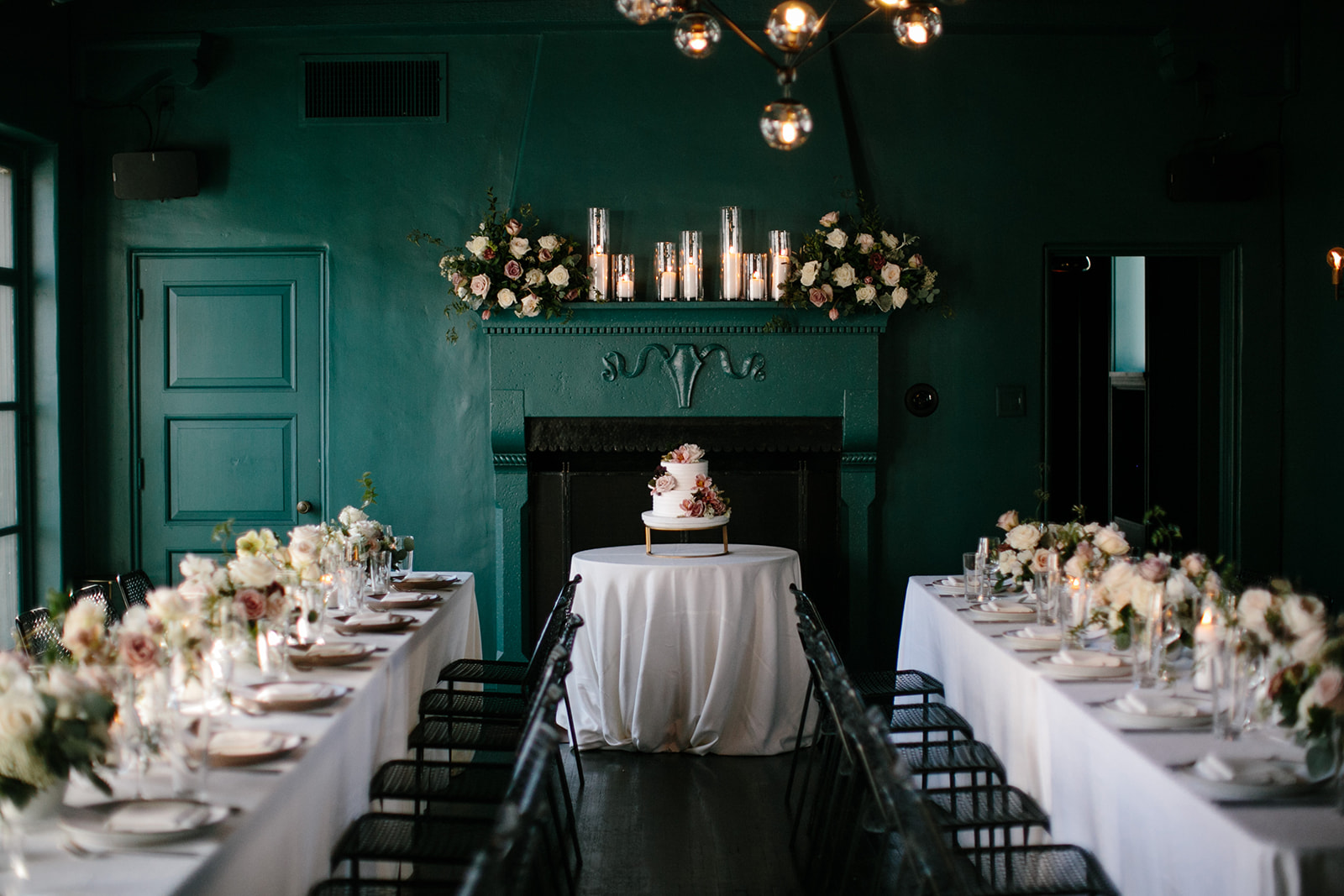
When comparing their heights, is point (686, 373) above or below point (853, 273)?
below

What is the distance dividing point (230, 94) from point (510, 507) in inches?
114

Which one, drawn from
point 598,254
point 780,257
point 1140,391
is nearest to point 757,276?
point 780,257

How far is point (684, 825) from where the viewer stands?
414 cm

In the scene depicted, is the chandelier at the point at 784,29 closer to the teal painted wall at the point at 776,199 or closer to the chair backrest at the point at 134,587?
the teal painted wall at the point at 776,199

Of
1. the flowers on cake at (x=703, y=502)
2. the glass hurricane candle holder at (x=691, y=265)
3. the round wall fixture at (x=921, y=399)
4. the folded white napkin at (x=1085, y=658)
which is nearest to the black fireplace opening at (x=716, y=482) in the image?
the round wall fixture at (x=921, y=399)

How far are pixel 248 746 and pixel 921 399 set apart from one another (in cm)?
449

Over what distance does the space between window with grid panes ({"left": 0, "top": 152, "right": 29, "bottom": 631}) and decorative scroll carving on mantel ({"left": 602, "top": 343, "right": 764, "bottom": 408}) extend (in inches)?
126

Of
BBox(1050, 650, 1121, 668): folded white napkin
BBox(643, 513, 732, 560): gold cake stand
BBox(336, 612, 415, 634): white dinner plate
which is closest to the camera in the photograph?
BBox(1050, 650, 1121, 668): folded white napkin

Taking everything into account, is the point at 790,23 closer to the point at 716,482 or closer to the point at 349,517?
the point at 349,517

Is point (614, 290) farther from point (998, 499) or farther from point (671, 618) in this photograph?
point (998, 499)

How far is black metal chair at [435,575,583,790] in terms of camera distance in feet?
12.3

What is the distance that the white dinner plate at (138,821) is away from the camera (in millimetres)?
1935

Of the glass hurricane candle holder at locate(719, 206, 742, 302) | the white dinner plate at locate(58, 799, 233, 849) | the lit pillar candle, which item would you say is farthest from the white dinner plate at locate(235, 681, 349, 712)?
the glass hurricane candle holder at locate(719, 206, 742, 302)

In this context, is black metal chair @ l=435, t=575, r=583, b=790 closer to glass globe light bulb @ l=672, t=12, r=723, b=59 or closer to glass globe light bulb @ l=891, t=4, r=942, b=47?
glass globe light bulb @ l=672, t=12, r=723, b=59
